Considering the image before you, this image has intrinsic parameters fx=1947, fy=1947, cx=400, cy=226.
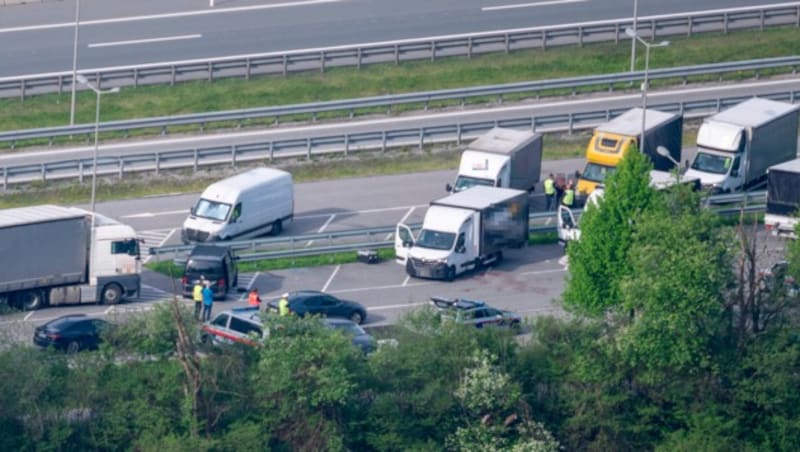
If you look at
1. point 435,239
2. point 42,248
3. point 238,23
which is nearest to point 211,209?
point 42,248

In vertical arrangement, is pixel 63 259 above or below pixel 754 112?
below

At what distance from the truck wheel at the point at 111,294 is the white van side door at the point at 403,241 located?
8634 mm

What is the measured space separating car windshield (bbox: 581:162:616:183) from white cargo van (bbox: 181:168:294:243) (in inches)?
386

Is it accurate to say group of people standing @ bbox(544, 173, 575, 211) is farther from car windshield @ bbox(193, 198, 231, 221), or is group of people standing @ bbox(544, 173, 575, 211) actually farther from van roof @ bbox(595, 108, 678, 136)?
car windshield @ bbox(193, 198, 231, 221)

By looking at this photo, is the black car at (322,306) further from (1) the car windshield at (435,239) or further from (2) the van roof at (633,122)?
(2) the van roof at (633,122)

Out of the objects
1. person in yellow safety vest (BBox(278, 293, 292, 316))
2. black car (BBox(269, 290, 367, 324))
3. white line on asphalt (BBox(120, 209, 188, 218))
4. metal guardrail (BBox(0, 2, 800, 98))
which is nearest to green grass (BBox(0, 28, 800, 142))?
metal guardrail (BBox(0, 2, 800, 98))

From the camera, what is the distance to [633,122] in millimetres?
65438

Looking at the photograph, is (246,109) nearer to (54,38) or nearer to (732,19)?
(54,38)

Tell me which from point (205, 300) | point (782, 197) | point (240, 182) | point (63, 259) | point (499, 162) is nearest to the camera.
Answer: point (205, 300)

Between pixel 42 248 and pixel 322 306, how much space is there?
8775 millimetres

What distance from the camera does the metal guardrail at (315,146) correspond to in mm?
67062

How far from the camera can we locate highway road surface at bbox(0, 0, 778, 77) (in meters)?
75.8

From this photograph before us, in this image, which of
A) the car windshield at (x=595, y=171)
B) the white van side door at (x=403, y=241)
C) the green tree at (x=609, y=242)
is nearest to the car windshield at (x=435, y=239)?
the white van side door at (x=403, y=241)

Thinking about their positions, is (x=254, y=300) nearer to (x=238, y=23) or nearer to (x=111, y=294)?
(x=111, y=294)
